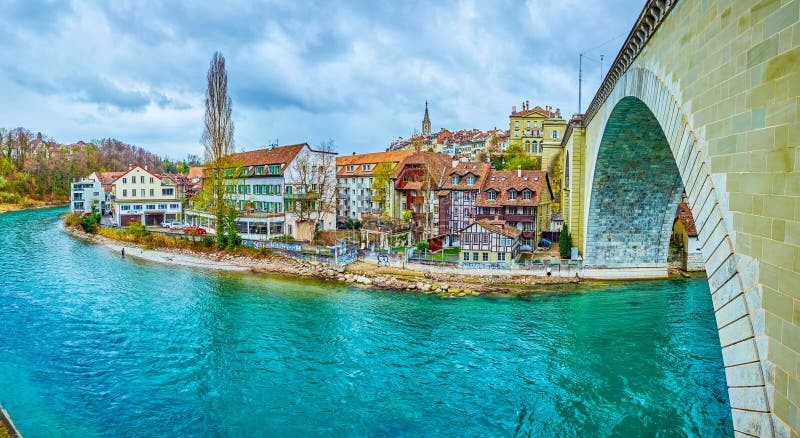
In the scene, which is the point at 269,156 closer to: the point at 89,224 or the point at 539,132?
the point at 89,224

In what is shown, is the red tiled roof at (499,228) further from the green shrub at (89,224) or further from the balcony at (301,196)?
the green shrub at (89,224)

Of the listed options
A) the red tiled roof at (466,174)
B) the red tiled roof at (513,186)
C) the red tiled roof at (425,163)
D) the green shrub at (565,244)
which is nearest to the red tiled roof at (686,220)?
the green shrub at (565,244)

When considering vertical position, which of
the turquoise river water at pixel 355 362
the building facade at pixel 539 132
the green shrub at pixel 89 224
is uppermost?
the building facade at pixel 539 132

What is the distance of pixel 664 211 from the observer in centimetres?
2203

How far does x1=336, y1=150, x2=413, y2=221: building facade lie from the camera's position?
38.3 m

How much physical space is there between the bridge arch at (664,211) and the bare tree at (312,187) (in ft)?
59.0

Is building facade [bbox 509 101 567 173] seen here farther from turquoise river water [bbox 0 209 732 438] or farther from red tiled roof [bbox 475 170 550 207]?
turquoise river water [bbox 0 209 732 438]

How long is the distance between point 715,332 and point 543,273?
27.1ft

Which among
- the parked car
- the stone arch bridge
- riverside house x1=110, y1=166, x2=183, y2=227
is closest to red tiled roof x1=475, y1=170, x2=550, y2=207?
the stone arch bridge

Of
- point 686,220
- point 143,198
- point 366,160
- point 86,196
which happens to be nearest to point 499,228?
point 686,220

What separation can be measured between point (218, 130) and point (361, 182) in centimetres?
1428

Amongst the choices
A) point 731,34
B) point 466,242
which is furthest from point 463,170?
point 731,34

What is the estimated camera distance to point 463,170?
97.9ft

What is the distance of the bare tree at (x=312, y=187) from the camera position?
3200 centimetres
